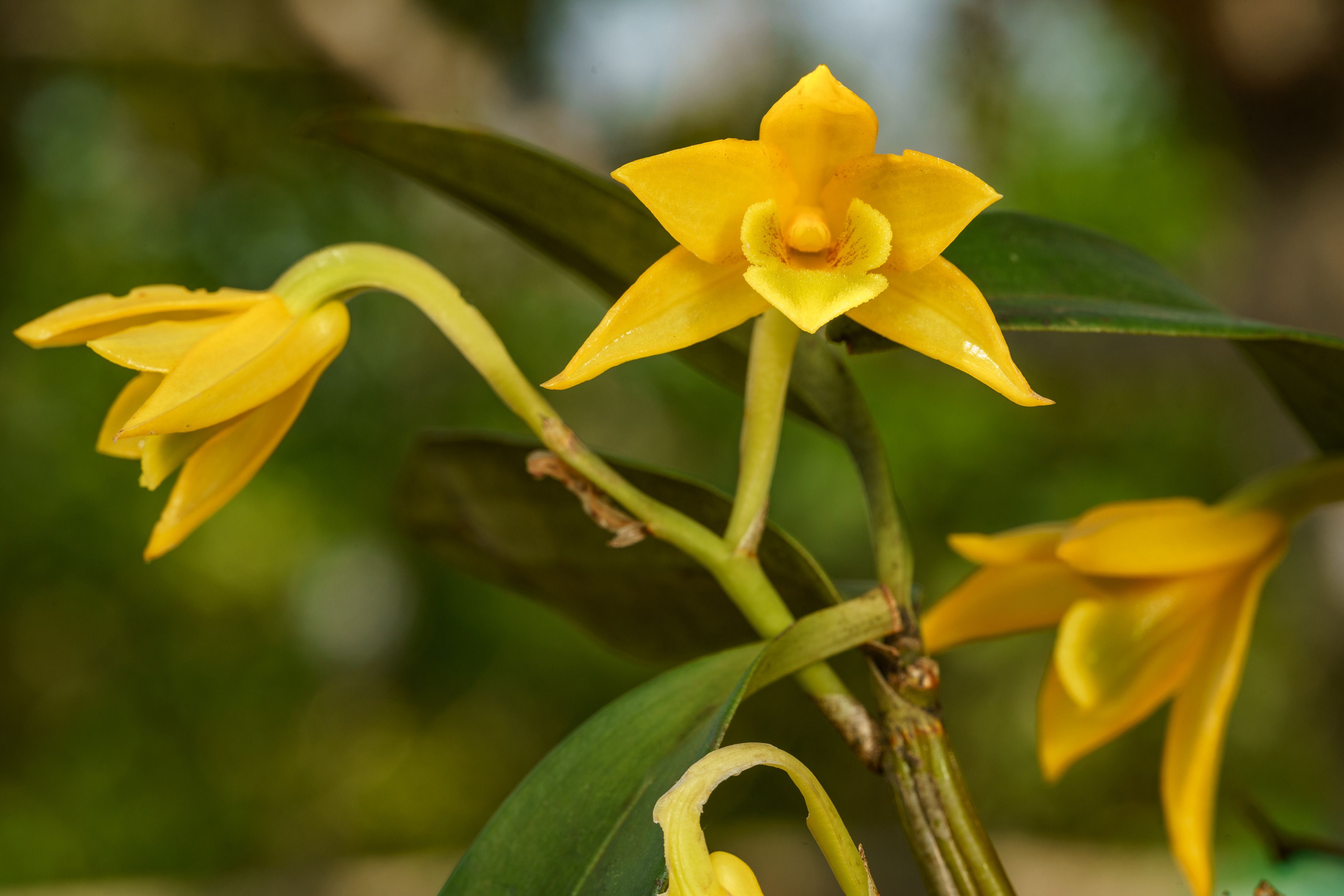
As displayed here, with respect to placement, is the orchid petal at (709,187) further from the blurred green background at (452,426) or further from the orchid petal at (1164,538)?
the blurred green background at (452,426)

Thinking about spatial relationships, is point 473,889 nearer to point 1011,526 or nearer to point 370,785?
point 1011,526

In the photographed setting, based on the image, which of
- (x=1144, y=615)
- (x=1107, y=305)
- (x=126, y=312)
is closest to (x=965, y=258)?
(x=1107, y=305)

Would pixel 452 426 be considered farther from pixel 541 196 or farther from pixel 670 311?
pixel 670 311

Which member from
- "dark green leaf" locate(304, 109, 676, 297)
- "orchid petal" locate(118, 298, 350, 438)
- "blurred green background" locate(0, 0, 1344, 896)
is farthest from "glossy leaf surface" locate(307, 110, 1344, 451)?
"blurred green background" locate(0, 0, 1344, 896)

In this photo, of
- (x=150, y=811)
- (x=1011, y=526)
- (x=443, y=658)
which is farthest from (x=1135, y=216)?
(x=150, y=811)

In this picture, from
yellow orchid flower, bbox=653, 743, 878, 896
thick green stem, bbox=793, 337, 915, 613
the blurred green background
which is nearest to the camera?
yellow orchid flower, bbox=653, 743, 878, 896

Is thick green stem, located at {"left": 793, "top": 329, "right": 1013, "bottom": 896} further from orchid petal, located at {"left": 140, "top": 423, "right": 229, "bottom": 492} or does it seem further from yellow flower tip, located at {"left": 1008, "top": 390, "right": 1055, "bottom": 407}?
orchid petal, located at {"left": 140, "top": 423, "right": 229, "bottom": 492}
